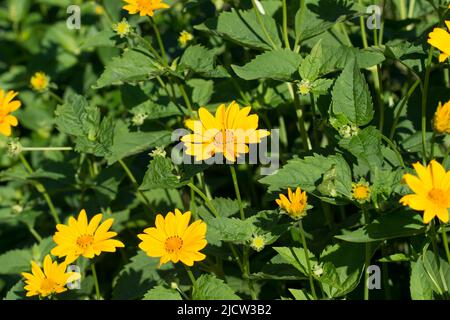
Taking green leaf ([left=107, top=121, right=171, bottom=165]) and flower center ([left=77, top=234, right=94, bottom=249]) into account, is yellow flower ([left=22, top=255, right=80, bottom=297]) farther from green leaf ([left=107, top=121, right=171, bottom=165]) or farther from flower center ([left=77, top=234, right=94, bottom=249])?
green leaf ([left=107, top=121, right=171, bottom=165])

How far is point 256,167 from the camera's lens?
7.79 feet

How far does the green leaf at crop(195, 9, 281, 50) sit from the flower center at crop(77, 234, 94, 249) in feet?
2.02

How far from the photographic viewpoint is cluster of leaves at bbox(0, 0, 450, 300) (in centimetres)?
152

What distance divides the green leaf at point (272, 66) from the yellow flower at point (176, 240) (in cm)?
38

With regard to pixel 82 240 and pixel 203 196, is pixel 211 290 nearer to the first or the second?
pixel 203 196

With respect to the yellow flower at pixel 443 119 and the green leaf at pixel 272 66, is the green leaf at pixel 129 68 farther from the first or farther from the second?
the yellow flower at pixel 443 119

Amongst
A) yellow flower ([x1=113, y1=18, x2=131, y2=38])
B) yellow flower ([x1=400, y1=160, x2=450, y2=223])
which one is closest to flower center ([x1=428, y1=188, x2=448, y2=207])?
yellow flower ([x1=400, y1=160, x2=450, y2=223])

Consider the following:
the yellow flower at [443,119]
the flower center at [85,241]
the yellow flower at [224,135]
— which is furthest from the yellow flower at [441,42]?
the flower center at [85,241]

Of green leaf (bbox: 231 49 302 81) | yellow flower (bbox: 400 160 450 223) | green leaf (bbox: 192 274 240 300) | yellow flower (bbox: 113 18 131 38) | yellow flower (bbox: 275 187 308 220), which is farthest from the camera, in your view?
yellow flower (bbox: 113 18 131 38)

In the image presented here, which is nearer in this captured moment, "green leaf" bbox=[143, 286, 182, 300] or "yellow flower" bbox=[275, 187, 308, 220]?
"yellow flower" bbox=[275, 187, 308, 220]

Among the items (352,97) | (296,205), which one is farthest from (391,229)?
(352,97)

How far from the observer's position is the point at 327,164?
1544 mm

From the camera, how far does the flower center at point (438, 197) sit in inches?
50.9
